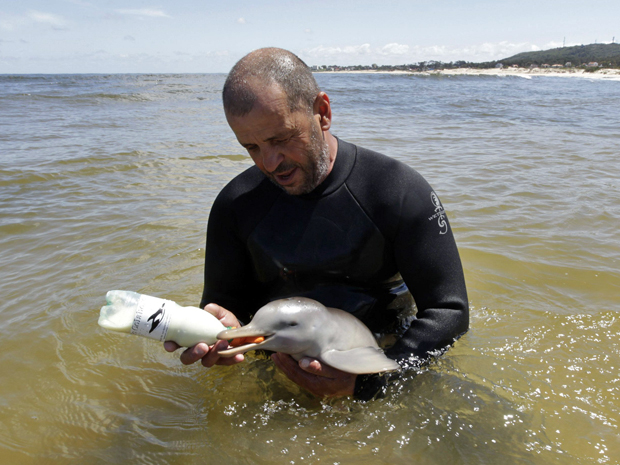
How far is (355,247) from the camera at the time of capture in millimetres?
2908

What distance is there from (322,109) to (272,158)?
44cm

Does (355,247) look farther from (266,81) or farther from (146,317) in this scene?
(146,317)

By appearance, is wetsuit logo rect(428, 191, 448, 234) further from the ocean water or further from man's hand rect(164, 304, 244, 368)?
man's hand rect(164, 304, 244, 368)

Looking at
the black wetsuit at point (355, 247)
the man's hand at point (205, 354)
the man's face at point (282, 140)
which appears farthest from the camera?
the black wetsuit at point (355, 247)

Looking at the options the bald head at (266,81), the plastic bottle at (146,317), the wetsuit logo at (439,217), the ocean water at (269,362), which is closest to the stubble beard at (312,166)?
the bald head at (266,81)

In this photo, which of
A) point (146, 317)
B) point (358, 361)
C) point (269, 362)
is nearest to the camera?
point (146, 317)

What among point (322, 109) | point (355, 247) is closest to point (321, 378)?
point (355, 247)

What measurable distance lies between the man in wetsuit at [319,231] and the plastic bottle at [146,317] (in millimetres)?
131

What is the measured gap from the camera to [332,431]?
281 cm

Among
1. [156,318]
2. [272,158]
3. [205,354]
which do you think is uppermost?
[272,158]

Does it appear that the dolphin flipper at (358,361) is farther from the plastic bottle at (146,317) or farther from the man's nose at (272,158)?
the man's nose at (272,158)

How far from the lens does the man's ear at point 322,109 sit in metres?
2.74

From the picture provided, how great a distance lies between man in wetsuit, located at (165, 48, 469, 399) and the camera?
262cm

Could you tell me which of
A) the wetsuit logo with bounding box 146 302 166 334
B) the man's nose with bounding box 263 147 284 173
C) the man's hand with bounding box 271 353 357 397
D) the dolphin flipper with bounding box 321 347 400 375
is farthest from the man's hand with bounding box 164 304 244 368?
the man's nose with bounding box 263 147 284 173
